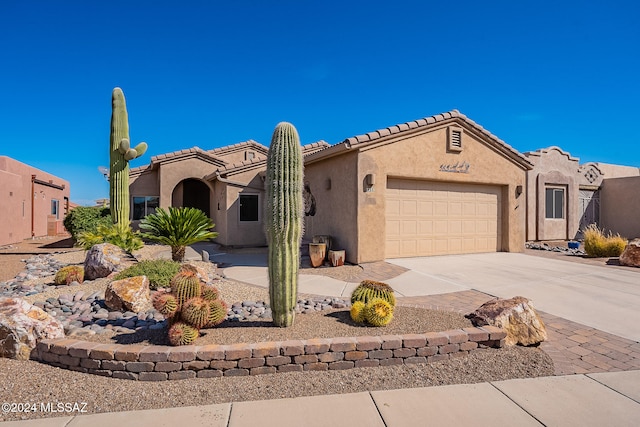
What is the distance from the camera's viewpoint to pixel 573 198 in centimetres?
1648

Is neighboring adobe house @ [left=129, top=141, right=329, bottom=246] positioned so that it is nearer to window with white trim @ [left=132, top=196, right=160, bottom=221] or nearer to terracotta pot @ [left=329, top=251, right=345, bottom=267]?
window with white trim @ [left=132, top=196, right=160, bottom=221]

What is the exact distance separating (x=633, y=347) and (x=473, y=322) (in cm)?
193

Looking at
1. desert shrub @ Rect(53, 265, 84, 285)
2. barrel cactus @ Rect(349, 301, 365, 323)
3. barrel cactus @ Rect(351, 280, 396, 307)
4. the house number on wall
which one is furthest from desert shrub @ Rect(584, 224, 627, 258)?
desert shrub @ Rect(53, 265, 84, 285)

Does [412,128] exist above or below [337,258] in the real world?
above

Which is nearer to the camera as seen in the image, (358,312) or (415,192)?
(358,312)

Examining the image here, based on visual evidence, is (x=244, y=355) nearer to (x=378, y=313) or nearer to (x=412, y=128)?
(x=378, y=313)

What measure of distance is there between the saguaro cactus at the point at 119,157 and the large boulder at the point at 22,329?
9699mm

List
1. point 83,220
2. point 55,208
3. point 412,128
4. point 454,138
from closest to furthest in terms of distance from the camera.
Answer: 1. point 412,128
2. point 454,138
3. point 83,220
4. point 55,208

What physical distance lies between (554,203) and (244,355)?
1727cm

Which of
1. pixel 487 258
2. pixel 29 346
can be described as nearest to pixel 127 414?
pixel 29 346

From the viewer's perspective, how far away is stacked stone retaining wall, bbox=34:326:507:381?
3516 mm

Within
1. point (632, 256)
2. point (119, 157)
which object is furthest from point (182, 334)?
point (632, 256)

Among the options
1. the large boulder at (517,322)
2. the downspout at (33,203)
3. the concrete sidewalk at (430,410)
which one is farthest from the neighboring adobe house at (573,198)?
the downspout at (33,203)

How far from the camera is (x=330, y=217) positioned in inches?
433
